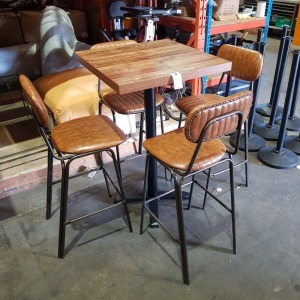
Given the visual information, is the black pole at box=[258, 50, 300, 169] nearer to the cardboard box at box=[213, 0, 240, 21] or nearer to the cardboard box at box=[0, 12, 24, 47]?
the cardboard box at box=[213, 0, 240, 21]

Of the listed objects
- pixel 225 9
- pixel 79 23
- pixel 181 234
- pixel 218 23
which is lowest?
pixel 181 234

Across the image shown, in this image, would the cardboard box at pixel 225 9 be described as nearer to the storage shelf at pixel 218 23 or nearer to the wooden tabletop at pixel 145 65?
the storage shelf at pixel 218 23

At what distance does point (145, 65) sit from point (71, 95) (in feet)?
3.01

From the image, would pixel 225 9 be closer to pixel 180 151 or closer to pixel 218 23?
pixel 218 23

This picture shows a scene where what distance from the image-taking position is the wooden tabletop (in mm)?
1436

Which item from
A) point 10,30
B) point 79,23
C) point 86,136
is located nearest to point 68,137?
point 86,136

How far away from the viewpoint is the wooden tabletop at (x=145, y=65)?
1436mm

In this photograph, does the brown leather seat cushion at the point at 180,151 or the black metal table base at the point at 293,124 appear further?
the black metal table base at the point at 293,124

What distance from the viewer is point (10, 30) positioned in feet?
12.3

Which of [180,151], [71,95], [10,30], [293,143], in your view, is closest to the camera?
[180,151]

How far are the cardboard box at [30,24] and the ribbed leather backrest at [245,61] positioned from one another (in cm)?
249

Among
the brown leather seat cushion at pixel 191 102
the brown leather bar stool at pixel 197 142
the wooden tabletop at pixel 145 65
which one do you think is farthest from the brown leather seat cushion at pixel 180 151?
the brown leather seat cushion at pixel 191 102

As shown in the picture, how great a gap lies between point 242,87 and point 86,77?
222 cm

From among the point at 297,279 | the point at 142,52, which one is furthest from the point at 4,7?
the point at 297,279
